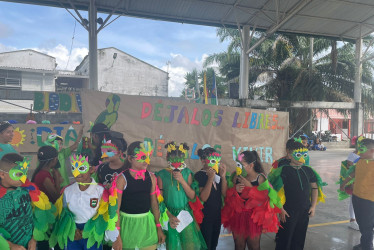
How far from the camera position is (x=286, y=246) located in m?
3.34

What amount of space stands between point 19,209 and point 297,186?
122 inches

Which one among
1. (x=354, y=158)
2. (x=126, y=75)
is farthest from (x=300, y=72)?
(x=126, y=75)

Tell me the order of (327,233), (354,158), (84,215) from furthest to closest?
(327,233) → (354,158) → (84,215)

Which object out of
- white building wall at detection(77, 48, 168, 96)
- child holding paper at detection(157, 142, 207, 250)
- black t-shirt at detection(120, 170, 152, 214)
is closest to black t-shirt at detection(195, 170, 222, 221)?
child holding paper at detection(157, 142, 207, 250)

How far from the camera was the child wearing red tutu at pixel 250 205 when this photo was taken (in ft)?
10.4

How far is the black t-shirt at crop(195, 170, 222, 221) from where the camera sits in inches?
127

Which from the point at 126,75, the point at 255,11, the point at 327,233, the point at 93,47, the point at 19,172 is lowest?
the point at 327,233

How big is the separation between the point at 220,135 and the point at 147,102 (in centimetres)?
148

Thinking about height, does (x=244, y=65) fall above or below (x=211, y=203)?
above

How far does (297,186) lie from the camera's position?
11.1ft

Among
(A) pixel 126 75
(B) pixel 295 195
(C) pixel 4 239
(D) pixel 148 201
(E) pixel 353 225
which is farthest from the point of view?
(A) pixel 126 75

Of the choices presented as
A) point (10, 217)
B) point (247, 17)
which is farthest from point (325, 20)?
point (10, 217)

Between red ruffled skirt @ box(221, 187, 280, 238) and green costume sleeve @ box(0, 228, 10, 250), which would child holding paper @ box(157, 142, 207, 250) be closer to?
red ruffled skirt @ box(221, 187, 280, 238)

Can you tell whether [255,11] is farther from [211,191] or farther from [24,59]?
[24,59]
